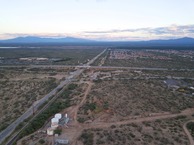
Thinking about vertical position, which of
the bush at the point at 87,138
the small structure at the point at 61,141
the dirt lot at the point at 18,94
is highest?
the small structure at the point at 61,141

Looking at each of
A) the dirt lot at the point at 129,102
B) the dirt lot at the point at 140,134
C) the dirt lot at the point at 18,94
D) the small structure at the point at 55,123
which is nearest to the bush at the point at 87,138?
the dirt lot at the point at 140,134

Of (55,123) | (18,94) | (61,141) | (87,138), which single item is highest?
(55,123)

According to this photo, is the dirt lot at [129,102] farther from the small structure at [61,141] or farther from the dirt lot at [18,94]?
the dirt lot at [18,94]

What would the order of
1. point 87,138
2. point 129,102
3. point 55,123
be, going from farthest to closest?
point 129,102 < point 55,123 < point 87,138

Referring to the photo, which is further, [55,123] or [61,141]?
[55,123]

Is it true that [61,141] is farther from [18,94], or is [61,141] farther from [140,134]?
[18,94]

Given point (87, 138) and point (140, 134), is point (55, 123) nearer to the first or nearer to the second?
point (87, 138)

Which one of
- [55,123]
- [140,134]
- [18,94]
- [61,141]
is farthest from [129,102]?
[18,94]

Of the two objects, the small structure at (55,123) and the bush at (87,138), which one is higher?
the small structure at (55,123)

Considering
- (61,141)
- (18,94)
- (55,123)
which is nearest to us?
Answer: (61,141)

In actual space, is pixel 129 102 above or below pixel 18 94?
above

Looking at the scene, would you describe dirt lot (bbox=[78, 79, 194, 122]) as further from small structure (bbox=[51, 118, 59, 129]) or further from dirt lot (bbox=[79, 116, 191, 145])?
small structure (bbox=[51, 118, 59, 129])

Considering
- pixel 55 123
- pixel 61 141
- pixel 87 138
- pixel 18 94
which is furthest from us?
pixel 18 94
